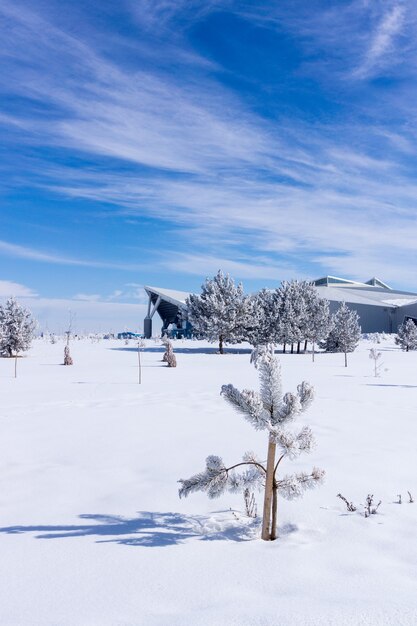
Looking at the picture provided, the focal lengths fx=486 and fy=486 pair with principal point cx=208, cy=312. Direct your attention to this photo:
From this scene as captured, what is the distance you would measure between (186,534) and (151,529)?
1.05 feet

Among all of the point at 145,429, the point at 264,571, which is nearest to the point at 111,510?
the point at 264,571

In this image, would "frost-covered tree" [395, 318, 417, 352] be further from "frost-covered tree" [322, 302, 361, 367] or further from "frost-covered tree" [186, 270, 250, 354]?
"frost-covered tree" [186, 270, 250, 354]

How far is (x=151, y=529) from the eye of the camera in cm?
408

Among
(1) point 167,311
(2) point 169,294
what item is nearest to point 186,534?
(2) point 169,294

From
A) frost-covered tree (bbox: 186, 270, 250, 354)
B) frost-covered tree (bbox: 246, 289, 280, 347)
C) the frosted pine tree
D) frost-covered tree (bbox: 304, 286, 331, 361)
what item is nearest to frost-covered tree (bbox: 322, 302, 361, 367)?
frost-covered tree (bbox: 304, 286, 331, 361)

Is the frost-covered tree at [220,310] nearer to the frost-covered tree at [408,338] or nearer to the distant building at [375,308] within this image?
the frost-covered tree at [408,338]

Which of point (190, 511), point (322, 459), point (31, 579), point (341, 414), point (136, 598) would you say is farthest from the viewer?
point (341, 414)

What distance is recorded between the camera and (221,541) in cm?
383

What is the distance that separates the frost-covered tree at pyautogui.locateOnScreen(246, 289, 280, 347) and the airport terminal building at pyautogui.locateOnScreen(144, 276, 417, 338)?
1804 cm

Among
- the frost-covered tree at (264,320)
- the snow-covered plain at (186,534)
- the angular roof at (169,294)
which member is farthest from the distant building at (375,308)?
the snow-covered plain at (186,534)

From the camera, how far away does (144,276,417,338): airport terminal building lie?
60.3 metres

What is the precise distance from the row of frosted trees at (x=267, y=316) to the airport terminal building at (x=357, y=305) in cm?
1789

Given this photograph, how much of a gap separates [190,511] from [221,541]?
0.76 meters

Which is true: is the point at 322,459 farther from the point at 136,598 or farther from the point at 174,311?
the point at 174,311
